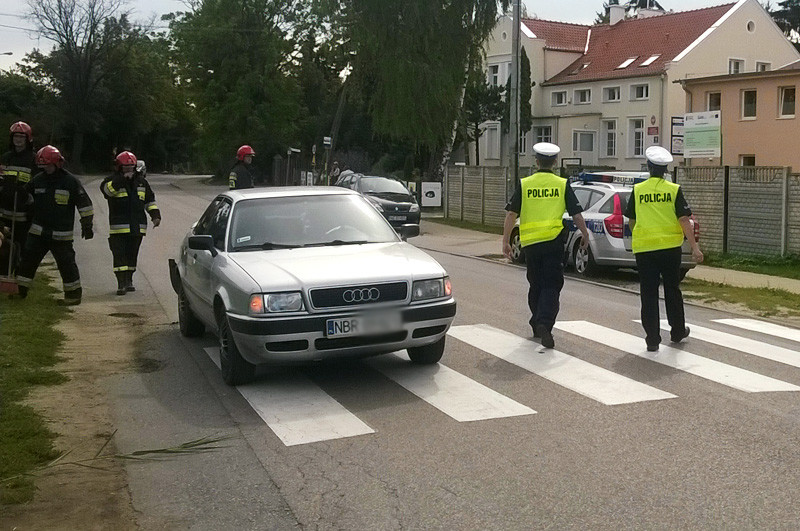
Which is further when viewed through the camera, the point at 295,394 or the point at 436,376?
the point at 436,376

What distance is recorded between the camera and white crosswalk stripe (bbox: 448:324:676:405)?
765 centimetres

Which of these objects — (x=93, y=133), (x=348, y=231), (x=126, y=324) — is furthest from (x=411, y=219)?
(x=93, y=133)

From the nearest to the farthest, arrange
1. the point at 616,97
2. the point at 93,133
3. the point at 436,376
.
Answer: the point at 436,376 → the point at 616,97 → the point at 93,133

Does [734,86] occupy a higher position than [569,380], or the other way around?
[734,86]

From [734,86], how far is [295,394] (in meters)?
41.2

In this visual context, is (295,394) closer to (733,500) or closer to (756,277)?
(733,500)

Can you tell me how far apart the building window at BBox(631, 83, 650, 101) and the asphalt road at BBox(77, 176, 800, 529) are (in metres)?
50.5

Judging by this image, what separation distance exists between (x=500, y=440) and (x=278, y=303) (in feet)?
6.93

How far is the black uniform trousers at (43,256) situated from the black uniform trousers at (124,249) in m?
1.46

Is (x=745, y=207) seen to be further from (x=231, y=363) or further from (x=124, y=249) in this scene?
(x=231, y=363)

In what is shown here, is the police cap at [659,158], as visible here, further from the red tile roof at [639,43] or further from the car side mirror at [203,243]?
the red tile roof at [639,43]

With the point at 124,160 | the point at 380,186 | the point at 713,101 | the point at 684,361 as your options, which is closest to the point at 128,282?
the point at 124,160

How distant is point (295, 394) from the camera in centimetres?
788

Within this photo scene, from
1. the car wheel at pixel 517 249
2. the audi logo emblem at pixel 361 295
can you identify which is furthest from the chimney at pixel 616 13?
the audi logo emblem at pixel 361 295
